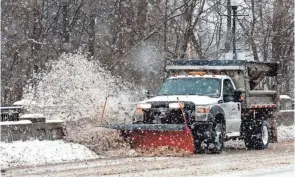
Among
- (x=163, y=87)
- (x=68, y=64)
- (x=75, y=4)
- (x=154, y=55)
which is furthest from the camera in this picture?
(x=75, y=4)

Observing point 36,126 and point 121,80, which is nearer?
point 36,126

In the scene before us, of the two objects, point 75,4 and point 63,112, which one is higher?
point 75,4

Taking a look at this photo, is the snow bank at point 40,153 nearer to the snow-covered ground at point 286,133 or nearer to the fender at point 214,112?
the fender at point 214,112

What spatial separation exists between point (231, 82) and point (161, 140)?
2968 mm

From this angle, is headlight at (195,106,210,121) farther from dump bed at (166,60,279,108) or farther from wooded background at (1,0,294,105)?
wooded background at (1,0,294,105)

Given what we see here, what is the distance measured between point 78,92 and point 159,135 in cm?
757

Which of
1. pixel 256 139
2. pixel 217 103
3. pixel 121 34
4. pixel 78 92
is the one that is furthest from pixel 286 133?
pixel 121 34

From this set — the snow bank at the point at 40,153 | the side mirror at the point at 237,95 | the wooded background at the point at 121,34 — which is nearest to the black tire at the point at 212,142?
the side mirror at the point at 237,95

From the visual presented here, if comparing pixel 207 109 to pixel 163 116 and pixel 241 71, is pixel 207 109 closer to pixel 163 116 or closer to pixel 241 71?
pixel 163 116

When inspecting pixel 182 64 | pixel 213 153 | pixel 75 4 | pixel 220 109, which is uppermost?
pixel 75 4

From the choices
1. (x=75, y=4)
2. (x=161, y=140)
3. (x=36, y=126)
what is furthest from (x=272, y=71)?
(x=75, y=4)

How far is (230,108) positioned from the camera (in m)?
17.5

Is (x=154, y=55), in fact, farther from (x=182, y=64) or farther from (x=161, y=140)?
(x=161, y=140)

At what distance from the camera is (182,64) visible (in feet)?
62.4
